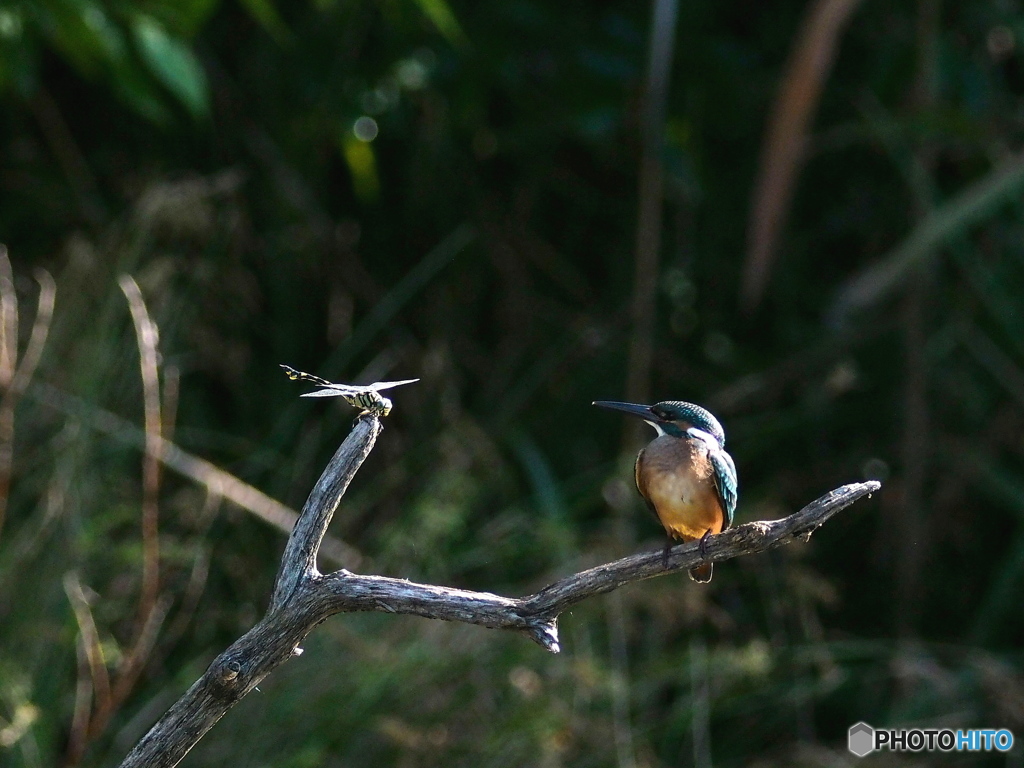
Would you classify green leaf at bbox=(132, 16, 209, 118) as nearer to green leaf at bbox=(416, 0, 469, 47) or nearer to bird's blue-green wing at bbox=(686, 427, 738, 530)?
green leaf at bbox=(416, 0, 469, 47)

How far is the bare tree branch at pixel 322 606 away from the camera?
123 centimetres

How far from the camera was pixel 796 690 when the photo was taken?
3.53 meters

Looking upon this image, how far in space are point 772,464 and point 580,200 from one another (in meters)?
1.37

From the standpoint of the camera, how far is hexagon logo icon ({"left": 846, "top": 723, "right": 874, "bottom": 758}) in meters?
3.62

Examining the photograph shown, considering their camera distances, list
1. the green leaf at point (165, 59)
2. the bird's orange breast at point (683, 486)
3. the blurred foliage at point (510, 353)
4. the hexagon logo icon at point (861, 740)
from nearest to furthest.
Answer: the bird's orange breast at point (683, 486)
the blurred foliage at point (510, 353)
the green leaf at point (165, 59)
the hexagon logo icon at point (861, 740)

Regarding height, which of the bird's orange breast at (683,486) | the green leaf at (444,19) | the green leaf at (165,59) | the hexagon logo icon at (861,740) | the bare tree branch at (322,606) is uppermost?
the green leaf at (444,19)

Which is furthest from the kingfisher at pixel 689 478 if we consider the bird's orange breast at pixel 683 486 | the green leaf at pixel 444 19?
the green leaf at pixel 444 19

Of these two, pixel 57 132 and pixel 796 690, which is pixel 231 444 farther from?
pixel 796 690

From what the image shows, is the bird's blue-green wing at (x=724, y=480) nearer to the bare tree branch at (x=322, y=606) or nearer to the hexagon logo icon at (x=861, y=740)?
the bare tree branch at (x=322, y=606)

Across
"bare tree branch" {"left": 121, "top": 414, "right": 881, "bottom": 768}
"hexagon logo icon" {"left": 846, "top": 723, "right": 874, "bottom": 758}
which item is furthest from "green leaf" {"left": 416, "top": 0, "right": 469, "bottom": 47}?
"hexagon logo icon" {"left": 846, "top": 723, "right": 874, "bottom": 758}

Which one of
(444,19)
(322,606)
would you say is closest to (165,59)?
(444,19)

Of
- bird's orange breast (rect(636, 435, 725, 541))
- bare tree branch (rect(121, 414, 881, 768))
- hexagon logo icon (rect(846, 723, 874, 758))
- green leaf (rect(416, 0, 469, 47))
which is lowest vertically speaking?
bare tree branch (rect(121, 414, 881, 768))

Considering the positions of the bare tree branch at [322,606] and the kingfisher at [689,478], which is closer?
the bare tree branch at [322,606]

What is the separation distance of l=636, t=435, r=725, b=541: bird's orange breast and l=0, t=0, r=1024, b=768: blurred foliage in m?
0.91
